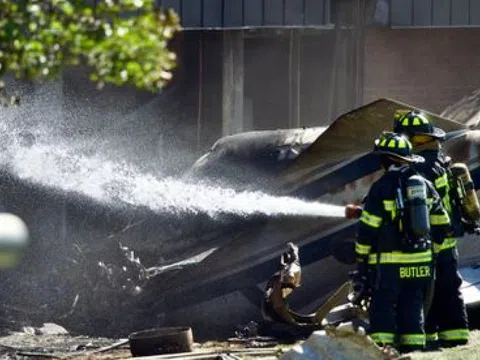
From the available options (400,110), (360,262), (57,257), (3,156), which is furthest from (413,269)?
(3,156)

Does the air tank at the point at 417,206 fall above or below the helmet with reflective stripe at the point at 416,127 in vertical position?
below

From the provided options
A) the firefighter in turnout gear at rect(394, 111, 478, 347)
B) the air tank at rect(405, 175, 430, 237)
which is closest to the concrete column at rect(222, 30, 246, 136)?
the firefighter in turnout gear at rect(394, 111, 478, 347)

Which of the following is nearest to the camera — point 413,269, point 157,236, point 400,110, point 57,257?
point 413,269

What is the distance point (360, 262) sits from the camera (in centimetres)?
941

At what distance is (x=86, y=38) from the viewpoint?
4473 millimetres

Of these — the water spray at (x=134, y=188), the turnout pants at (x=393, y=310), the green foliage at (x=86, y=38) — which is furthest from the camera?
the water spray at (x=134, y=188)

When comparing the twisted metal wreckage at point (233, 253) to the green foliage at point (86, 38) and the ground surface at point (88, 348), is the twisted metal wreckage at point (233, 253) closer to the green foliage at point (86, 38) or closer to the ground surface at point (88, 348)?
the ground surface at point (88, 348)

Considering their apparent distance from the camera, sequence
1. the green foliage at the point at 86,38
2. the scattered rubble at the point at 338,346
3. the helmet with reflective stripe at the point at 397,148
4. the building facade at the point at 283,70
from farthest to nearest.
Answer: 1. the building facade at the point at 283,70
2. the helmet with reflective stripe at the point at 397,148
3. the scattered rubble at the point at 338,346
4. the green foliage at the point at 86,38

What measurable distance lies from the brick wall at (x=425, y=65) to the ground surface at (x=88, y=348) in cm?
582

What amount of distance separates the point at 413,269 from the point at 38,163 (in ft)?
16.5

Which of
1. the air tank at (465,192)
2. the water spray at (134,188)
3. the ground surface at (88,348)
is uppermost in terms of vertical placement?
the air tank at (465,192)

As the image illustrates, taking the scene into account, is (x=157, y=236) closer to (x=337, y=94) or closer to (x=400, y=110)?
(x=400, y=110)

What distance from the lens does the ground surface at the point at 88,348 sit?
9.99 m

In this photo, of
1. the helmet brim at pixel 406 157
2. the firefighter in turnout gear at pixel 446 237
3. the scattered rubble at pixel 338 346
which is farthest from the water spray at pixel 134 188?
the scattered rubble at pixel 338 346
